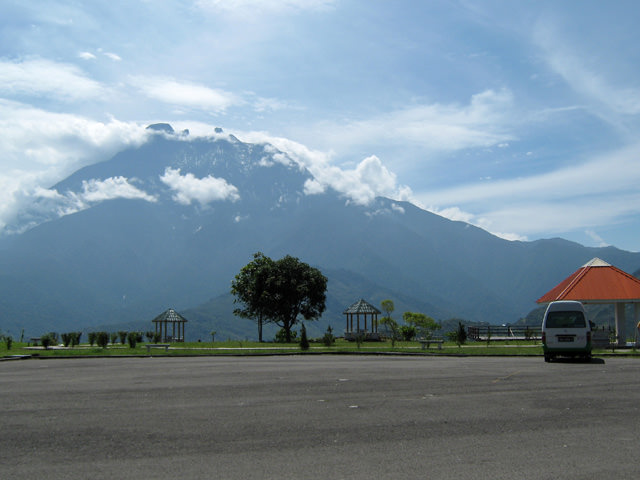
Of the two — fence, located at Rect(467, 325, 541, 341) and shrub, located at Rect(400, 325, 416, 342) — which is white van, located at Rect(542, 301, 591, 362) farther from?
shrub, located at Rect(400, 325, 416, 342)

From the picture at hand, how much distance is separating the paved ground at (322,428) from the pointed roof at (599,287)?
92.0 feet

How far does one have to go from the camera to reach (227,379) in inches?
630

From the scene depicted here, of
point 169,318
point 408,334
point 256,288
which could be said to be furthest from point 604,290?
point 169,318

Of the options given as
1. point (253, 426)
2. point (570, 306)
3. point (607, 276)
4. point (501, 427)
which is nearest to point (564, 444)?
point (501, 427)

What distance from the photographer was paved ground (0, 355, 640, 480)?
7.11m

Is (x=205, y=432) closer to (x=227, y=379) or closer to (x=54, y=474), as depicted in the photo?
(x=54, y=474)

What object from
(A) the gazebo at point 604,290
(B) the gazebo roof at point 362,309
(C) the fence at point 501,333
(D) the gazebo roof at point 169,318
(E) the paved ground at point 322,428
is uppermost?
(A) the gazebo at point 604,290

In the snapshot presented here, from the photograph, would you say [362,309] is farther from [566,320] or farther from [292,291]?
[566,320]

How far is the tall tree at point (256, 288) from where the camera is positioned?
60719mm

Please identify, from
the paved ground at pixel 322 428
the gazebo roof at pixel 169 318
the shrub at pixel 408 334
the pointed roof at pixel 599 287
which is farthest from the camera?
the gazebo roof at pixel 169 318

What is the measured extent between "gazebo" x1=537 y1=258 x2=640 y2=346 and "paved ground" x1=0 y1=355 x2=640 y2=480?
28.0 meters

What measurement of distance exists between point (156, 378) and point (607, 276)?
120ft

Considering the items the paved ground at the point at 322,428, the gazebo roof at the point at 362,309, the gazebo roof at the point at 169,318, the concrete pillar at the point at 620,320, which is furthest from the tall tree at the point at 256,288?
the paved ground at the point at 322,428

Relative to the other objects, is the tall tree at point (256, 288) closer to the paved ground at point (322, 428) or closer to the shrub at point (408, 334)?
the shrub at point (408, 334)
